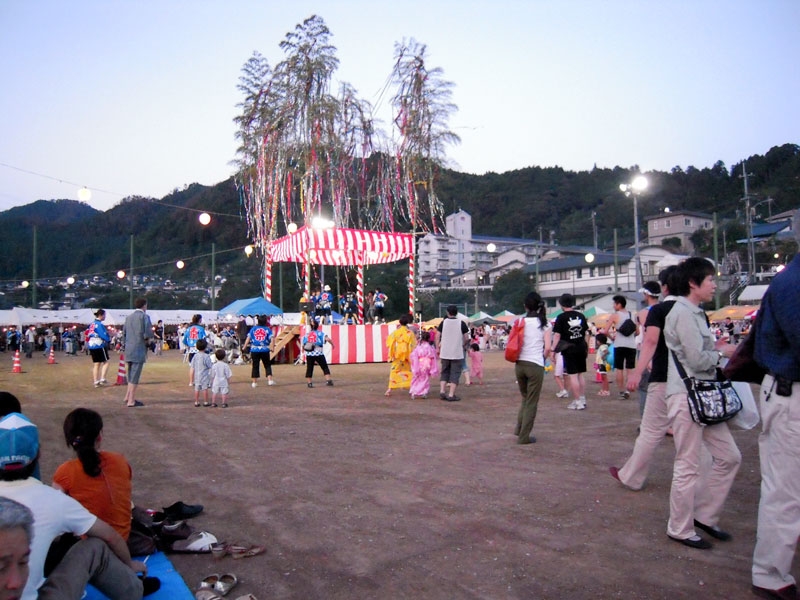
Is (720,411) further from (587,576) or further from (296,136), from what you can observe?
(296,136)

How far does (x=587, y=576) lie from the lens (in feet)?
10.7

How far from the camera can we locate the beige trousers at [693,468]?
370 cm

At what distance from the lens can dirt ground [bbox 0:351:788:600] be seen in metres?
3.28

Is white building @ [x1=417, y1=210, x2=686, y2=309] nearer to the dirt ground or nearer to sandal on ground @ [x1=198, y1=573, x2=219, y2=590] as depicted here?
the dirt ground

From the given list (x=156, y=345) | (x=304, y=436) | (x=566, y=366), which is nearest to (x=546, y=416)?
(x=566, y=366)

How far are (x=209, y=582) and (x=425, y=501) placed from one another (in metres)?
1.89

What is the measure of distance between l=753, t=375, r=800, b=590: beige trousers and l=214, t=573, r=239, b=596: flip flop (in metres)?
2.74

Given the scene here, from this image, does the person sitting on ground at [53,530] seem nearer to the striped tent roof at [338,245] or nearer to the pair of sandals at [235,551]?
the pair of sandals at [235,551]

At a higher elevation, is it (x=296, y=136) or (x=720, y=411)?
(x=296, y=136)

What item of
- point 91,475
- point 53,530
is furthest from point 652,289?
point 53,530

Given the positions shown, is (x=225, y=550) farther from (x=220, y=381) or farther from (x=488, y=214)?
(x=488, y=214)

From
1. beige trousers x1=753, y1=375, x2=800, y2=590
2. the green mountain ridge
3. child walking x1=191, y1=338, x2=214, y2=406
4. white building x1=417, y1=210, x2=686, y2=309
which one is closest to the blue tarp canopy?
child walking x1=191, y1=338, x2=214, y2=406

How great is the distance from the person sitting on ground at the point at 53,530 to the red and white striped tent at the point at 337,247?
1581 cm

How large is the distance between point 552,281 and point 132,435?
51892 mm
